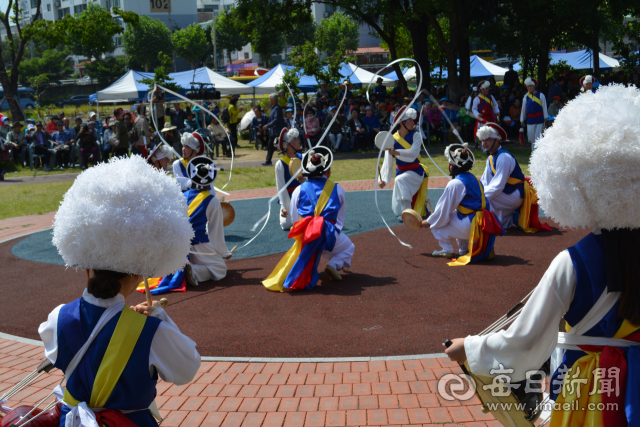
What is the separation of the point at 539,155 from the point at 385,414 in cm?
209

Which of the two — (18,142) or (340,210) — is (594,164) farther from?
(18,142)

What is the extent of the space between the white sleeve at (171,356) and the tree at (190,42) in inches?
3305

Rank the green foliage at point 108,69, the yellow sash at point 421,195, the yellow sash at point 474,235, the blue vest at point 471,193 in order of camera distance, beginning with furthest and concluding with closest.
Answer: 1. the green foliage at point 108,69
2. the yellow sash at point 421,195
3. the blue vest at point 471,193
4. the yellow sash at point 474,235

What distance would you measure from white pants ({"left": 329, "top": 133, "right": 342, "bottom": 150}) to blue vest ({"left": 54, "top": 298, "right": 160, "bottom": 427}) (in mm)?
17524

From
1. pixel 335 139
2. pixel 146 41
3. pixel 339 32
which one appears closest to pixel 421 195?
pixel 335 139

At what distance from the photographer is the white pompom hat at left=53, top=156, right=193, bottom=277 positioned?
7.45ft

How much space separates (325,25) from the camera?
80.1 m

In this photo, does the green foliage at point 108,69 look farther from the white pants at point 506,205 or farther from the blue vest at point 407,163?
the white pants at point 506,205

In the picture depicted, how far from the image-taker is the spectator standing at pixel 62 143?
18.9 m

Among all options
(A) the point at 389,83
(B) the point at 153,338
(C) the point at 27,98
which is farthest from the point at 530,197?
(C) the point at 27,98

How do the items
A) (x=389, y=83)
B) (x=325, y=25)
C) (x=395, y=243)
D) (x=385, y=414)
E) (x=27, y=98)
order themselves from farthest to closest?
(x=325, y=25) → (x=27, y=98) → (x=389, y=83) → (x=395, y=243) → (x=385, y=414)

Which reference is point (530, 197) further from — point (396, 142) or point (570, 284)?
point (570, 284)

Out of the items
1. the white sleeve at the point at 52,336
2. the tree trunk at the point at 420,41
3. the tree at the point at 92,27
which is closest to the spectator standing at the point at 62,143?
the tree at the point at 92,27

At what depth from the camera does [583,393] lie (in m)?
2.25
